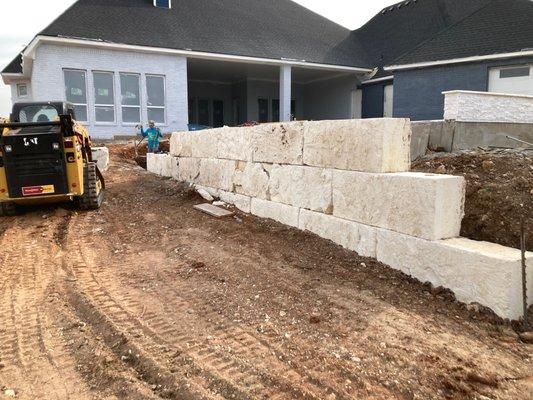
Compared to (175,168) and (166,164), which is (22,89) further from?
(175,168)

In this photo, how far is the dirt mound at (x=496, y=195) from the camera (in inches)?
233

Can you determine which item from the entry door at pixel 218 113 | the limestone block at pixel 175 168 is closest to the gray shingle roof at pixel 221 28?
the entry door at pixel 218 113

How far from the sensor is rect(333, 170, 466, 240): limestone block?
180 inches

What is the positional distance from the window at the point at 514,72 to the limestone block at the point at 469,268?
12.9 metres

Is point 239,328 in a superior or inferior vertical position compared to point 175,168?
inferior

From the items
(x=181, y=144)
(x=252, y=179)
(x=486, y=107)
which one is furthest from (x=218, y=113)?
(x=252, y=179)

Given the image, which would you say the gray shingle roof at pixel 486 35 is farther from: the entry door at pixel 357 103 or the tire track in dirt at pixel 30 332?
the tire track in dirt at pixel 30 332

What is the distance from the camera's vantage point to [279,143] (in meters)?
6.98

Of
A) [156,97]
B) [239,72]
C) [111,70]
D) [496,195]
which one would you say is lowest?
[496,195]

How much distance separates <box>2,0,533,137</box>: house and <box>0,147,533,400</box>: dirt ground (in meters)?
12.5

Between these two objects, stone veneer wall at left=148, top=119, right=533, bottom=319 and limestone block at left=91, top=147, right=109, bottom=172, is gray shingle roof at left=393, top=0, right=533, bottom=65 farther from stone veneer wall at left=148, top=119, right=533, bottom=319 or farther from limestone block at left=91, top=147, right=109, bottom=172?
limestone block at left=91, top=147, right=109, bottom=172

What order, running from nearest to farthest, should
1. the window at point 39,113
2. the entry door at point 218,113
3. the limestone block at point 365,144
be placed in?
the limestone block at point 365,144, the window at point 39,113, the entry door at point 218,113

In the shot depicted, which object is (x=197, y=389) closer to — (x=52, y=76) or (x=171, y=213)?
(x=171, y=213)

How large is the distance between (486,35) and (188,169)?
12.9m
